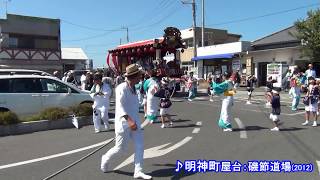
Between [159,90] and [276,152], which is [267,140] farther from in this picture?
[159,90]

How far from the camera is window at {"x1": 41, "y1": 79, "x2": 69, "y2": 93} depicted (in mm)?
14414

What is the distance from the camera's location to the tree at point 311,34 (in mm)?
28891

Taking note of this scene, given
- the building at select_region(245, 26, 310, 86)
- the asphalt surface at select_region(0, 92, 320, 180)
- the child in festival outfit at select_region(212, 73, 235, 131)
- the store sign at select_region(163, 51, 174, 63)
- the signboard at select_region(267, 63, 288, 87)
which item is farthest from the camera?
the building at select_region(245, 26, 310, 86)

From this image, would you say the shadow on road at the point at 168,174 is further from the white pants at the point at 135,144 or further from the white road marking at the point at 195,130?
the white road marking at the point at 195,130

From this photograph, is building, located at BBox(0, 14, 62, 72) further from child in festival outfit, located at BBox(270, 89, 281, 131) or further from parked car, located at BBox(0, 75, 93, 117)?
child in festival outfit, located at BBox(270, 89, 281, 131)

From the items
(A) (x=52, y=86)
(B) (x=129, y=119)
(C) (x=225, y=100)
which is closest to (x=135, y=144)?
(B) (x=129, y=119)

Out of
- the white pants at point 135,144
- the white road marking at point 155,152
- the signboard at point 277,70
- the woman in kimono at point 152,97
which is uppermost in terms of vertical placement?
the signboard at point 277,70

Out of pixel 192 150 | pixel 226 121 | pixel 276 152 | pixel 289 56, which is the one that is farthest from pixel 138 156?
pixel 289 56

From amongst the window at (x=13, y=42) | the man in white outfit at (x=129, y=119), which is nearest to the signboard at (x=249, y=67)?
the window at (x=13, y=42)

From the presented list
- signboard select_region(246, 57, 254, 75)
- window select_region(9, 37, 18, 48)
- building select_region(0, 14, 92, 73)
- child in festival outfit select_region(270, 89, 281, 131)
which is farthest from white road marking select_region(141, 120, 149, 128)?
window select_region(9, 37, 18, 48)

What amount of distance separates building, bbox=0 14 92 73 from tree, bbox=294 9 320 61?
23271 mm

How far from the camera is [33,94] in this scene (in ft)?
46.3

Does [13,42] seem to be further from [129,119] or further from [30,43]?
[129,119]

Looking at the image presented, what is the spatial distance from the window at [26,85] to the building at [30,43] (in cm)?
2674
